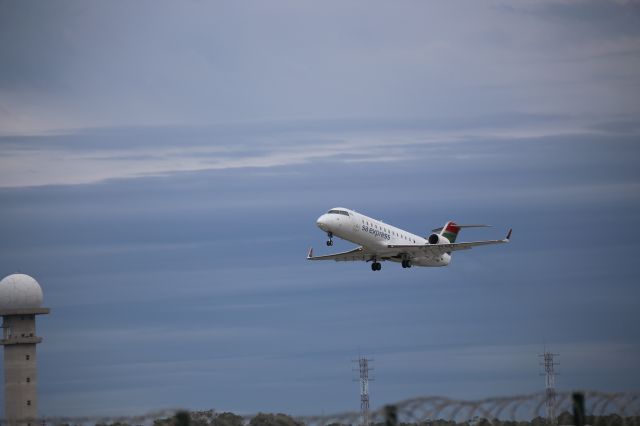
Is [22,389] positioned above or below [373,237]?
below

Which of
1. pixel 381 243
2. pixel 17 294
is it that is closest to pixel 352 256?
pixel 381 243

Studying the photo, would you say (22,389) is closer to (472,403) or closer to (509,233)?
(509,233)

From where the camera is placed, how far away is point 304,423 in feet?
124

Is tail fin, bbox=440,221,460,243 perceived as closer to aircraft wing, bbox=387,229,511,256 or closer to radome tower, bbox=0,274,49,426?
aircraft wing, bbox=387,229,511,256

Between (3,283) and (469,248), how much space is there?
56.6 metres

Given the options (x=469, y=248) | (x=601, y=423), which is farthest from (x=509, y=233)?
(x=601, y=423)

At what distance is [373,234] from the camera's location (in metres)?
108

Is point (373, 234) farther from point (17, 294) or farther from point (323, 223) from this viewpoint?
point (17, 294)

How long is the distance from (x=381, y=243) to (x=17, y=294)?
48.4 metres

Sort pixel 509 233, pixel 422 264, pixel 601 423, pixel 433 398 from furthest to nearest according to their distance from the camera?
1. pixel 422 264
2. pixel 509 233
3. pixel 601 423
4. pixel 433 398

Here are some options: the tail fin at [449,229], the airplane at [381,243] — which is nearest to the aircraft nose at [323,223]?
the airplane at [381,243]

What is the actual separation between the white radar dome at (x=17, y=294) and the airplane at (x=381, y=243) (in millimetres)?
37083

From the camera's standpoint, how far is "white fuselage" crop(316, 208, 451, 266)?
10288 centimetres

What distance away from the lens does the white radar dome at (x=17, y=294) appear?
135 metres
